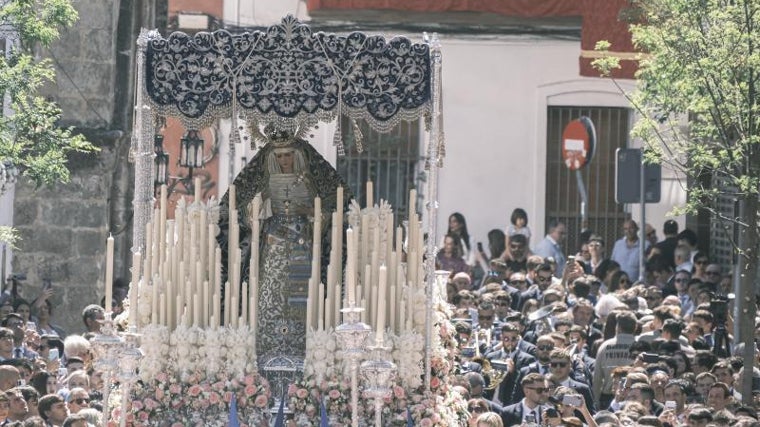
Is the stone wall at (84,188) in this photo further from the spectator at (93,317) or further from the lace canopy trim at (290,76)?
the lace canopy trim at (290,76)

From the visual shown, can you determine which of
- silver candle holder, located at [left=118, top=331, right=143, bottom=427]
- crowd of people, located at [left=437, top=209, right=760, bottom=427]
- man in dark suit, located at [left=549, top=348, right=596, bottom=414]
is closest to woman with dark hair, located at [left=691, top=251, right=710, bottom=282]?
crowd of people, located at [left=437, top=209, right=760, bottom=427]

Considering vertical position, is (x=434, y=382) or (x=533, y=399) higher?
(x=434, y=382)

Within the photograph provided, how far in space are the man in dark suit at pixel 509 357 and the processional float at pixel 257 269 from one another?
201 cm

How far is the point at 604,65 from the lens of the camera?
725 inches

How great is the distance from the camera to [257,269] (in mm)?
15203

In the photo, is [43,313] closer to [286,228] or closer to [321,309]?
[286,228]

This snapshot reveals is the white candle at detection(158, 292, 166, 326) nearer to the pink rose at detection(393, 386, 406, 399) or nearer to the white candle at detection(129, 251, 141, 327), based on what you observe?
Result: the white candle at detection(129, 251, 141, 327)

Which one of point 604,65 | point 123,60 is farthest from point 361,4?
point 604,65

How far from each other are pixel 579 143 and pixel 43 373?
11.5 m

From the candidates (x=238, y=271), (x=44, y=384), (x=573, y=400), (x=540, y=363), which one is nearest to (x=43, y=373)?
(x=44, y=384)

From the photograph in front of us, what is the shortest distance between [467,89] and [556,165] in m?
1.53

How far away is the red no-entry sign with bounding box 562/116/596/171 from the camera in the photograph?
26.4 m

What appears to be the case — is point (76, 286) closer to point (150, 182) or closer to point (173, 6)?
point (173, 6)

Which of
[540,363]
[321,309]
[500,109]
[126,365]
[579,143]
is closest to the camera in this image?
[126,365]
